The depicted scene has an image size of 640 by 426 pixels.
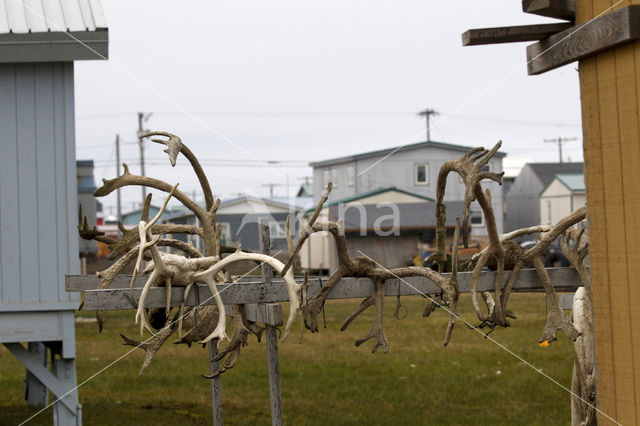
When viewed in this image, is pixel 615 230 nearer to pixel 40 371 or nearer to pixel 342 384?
pixel 40 371

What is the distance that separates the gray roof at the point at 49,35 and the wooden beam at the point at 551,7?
19.1ft

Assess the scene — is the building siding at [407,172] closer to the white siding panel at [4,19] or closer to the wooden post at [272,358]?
the white siding panel at [4,19]

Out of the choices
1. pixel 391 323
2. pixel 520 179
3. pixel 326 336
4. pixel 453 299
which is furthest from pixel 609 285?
pixel 520 179

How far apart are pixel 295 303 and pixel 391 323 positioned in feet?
53.5

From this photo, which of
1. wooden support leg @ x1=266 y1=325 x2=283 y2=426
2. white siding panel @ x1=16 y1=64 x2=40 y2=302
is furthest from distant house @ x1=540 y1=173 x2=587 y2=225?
wooden support leg @ x1=266 y1=325 x2=283 y2=426

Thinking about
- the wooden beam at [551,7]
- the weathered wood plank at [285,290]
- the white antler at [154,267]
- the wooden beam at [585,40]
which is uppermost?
the wooden beam at [551,7]

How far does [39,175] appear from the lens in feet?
29.3

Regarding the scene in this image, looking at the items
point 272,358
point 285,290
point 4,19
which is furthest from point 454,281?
point 4,19

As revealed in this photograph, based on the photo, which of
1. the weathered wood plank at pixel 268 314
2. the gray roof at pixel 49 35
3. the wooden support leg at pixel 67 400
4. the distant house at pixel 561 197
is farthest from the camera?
the distant house at pixel 561 197

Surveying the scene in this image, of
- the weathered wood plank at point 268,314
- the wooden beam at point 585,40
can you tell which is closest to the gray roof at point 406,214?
the weathered wood plank at point 268,314

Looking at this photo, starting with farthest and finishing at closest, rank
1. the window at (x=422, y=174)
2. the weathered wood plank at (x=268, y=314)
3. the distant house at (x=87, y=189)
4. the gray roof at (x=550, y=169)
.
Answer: the gray roof at (x=550, y=169), the window at (x=422, y=174), the distant house at (x=87, y=189), the weathered wood plank at (x=268, y=314)

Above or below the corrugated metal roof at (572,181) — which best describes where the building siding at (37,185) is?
below

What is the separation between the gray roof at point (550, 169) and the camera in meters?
54.3

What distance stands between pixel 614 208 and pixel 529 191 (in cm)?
5368
